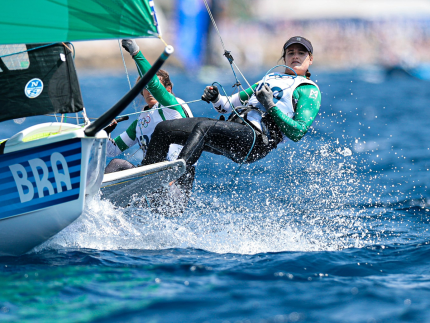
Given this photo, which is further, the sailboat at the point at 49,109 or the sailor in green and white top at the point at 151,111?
the sailor in green and white top at the point at 151,111

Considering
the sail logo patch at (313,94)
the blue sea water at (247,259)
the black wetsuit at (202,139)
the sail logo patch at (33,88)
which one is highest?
the sail logo patch at (313,94)

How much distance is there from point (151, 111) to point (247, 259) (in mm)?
1544

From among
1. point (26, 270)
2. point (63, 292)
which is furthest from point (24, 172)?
point (63, 292)

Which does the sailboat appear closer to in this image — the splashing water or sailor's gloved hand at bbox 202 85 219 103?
the splashing water

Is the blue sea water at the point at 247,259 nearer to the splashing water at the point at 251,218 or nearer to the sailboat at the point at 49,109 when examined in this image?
the splashing water at the point at 251,218

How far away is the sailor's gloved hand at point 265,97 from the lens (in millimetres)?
3717

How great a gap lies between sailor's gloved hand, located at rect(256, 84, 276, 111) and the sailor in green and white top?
0.58 m

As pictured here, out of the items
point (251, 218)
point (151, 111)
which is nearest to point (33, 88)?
point (151, 111)

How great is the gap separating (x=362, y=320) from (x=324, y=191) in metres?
3.00

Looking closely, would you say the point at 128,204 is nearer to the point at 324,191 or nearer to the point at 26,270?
the point at 26,270

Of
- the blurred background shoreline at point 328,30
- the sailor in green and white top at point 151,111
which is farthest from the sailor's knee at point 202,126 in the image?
the blurred background shoreline at point 328,30

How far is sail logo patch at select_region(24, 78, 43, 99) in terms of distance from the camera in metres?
3.27

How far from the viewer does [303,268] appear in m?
3.20

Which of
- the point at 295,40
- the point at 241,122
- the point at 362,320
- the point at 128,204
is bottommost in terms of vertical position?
the point at 362,320
